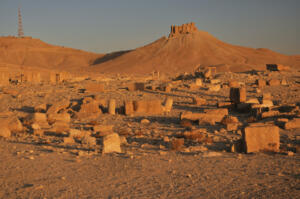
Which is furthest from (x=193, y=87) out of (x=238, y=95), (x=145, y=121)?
(x=145, y=121)

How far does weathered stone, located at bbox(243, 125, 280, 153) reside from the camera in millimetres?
6961

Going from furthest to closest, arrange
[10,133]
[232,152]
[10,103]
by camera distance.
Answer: [10,103] → [10,133] → [232,152]

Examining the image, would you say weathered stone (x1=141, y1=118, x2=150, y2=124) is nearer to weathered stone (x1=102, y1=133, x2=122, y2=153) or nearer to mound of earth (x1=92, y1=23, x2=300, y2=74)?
weathered stone (x1=102, y1=133, x2=122, y2=153)

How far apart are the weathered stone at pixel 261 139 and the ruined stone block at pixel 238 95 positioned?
26.1 feet

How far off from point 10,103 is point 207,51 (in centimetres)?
5808

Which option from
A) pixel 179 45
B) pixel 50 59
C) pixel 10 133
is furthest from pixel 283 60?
pixel 10 133

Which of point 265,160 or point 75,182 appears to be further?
point 265,160

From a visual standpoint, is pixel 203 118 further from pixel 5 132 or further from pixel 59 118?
pixel 5 132

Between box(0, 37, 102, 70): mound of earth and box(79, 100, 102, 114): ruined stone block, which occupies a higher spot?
box(0, 37, 102, 70): mound of earth

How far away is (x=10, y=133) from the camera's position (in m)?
10.0

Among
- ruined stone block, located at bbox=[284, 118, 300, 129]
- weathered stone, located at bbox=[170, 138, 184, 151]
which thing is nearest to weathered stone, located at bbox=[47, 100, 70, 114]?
weathered stone, located at bbox=[170, 138, 184, 151]

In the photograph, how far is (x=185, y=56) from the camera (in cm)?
6912

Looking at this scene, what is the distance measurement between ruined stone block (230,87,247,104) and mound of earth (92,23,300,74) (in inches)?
1764

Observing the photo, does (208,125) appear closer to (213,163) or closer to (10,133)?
(213,163)
